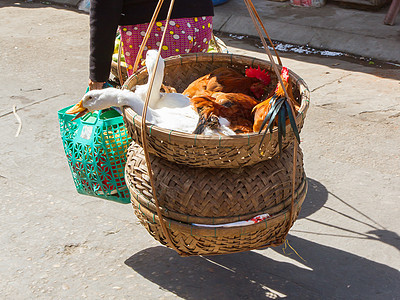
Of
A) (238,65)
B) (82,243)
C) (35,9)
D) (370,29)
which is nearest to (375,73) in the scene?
(370,29)

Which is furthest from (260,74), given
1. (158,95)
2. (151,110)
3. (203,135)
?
(203,135)

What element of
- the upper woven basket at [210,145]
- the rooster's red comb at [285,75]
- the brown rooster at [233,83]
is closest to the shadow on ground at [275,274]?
the upper woven basket at [210,145]

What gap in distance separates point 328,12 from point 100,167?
477 cm

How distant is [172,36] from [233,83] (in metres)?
0.54

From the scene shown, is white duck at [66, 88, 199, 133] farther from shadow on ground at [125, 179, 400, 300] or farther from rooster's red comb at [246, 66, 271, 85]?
shadow on ground at [125, 179, 400, 300]

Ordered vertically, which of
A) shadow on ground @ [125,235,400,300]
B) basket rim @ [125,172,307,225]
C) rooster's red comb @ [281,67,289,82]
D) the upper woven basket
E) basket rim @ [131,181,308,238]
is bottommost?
shadow on ground @ [125,235,400,300]

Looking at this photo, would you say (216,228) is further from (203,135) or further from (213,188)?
(203,135)

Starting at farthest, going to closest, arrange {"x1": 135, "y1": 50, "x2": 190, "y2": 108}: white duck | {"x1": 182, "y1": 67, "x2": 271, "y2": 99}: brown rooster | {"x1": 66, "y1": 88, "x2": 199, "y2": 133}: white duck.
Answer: {"x1": 182, "y1": 67, "x2": 271, "y2": 99}: brown rooster
{"x1": 135, "y1": 50, "x2": 190, "y2": 108}: white duck
{"x1": 66, "y1": 88, "x2": 199, "y2": 133}: white duck

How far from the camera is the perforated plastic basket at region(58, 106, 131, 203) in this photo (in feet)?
8.59

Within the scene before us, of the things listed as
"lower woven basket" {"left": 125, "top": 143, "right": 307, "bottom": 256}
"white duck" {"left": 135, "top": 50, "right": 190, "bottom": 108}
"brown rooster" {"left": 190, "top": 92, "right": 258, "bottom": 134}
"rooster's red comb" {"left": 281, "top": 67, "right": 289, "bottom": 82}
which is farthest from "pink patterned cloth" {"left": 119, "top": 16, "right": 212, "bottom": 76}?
"lower woven basket" {"left": 125, "top": 143, "right": 307, "bottom": 256}

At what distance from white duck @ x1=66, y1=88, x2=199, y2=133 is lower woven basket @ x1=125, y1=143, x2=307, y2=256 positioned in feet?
0.52

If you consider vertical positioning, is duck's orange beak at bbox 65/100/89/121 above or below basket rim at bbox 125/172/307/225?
above

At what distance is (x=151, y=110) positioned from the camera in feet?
7.30

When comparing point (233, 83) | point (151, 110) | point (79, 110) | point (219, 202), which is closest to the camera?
point (219, 202)
